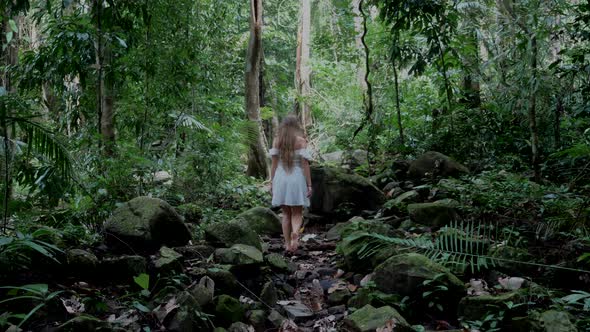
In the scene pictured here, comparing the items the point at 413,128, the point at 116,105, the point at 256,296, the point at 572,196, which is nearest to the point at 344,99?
the point at 413,128

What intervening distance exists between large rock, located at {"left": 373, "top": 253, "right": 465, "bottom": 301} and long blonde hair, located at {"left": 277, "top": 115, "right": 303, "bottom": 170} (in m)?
2.59

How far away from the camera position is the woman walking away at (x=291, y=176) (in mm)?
6230

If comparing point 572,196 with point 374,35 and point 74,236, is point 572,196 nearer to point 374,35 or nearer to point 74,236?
point 74,236

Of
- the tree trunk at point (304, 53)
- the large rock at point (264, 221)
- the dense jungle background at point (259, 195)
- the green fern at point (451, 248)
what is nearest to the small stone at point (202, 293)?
the dense jungle background at point (259, 195)

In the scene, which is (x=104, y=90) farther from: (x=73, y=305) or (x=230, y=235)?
(x=73, y=305)

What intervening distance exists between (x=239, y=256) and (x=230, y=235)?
2.52 ft

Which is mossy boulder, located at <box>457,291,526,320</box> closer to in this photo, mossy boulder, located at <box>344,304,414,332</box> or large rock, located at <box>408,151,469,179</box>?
mossy boulder, located at <box>344,304,414,332</box>

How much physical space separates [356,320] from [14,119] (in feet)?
8.59

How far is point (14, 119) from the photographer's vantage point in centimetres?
310

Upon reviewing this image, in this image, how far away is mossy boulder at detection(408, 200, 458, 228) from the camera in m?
5.45

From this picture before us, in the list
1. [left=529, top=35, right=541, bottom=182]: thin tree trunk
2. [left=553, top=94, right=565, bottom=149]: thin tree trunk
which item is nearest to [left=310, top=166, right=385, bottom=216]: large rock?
[left=529, top=35, right=541, bottom=182]: thin tree trunk

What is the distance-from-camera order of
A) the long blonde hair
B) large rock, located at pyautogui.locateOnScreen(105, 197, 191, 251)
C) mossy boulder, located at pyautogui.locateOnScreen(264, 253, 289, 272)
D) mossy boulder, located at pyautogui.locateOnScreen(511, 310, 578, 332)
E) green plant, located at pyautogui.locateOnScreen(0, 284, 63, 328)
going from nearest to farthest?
1. green plant, located at pyautogui.locateOnScreen(0, 284, 63, 328)
2. mossy boulder, located at pyautogui.locateOnScreen(511, 310, 578, 332)
3. large rock, located at pyautogui.locateOnScreen(105, 197, 191, 251)
4. mossy boulder, located at pyautogui.locateOnScreen(264, 253, 289, 272)
5. the long blonde hair

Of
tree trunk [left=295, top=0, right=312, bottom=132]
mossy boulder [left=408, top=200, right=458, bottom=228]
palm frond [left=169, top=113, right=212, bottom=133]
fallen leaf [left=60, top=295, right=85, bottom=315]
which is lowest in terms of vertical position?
fallen leaf [left=60, top=295, right=85, bottom=315]

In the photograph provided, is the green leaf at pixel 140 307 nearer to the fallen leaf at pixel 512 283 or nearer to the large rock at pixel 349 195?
the fallen leaf at pixel 512 283
